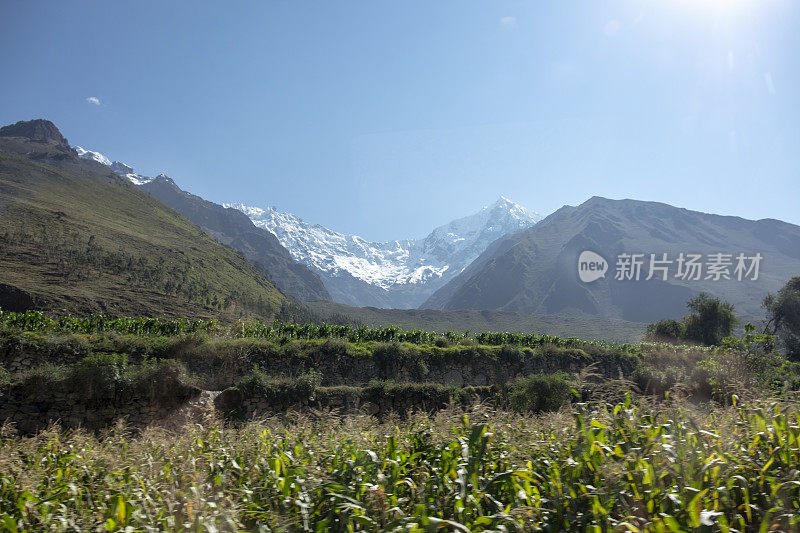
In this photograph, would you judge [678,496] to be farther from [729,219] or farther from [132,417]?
[729,219]

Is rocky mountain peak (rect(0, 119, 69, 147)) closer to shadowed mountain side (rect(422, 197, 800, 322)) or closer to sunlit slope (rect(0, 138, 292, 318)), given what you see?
sunlit slope (rect(0, 138, 292, 318))

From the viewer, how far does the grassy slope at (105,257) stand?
44.1 metres

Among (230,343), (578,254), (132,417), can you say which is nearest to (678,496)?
(132,417)

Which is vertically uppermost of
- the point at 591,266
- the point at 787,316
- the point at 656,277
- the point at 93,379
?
the point at 591,266

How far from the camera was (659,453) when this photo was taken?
2.49 m

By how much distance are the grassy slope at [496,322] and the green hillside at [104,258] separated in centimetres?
2963

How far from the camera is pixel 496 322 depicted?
10781 centimetres

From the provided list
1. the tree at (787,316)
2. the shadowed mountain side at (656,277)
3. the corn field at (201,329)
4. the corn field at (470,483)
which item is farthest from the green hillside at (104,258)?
the shadowed mountain side at (656,277)

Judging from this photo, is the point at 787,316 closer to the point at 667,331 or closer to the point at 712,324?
the point at 712,324

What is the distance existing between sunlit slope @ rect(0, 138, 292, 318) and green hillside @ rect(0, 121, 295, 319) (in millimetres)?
125

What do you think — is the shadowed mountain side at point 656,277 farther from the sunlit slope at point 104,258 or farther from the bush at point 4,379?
the bush at point 4,379

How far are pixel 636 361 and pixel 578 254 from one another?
16889cm

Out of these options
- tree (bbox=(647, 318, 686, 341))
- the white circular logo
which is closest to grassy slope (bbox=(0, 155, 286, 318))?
tree (bbox=(647, 318, 686, 341))

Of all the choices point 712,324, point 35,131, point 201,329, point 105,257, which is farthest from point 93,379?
point 35,131
